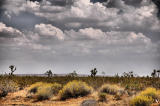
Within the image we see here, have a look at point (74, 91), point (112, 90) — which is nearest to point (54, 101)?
point (74, 91)

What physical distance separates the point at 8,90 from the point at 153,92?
13.0 meters

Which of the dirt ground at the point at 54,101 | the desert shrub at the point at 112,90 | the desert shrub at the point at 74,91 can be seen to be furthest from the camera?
the desert shrub at the point at 112,90

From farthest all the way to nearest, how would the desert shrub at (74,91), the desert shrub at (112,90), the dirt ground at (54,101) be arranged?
1. the desert shrub at (112,90)
2. the desert shrub at (74,91)
3. the dirt ground at (54,101)

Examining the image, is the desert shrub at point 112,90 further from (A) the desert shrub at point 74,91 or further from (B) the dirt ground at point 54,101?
(A) the desert shrub at point 74,91

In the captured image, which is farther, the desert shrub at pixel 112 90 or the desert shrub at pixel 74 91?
the desert shrub at pixel 112 90

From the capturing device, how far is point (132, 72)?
38.4 m

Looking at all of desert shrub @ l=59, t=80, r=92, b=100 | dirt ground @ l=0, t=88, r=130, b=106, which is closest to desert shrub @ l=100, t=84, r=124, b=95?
dirt ground @ l=0, t=88, r=130, b=106

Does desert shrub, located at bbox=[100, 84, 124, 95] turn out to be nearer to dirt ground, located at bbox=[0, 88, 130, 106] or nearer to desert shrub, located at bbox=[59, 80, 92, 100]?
dirt ground, located at bbox=[0, 88, 130, 106]

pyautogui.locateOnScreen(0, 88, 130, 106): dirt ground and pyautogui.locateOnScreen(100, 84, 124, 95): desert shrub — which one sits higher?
pyautogui.locateOnScreen(100, 84, 124, 95): desert shrub

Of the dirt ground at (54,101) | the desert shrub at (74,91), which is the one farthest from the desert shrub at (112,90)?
the desert shrub at (74,91)

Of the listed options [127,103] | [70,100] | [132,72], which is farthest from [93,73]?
[127,103]

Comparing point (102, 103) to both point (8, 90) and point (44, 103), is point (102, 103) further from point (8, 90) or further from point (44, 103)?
point (8, 90)

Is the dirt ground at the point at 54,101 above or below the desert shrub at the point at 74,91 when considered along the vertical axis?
below

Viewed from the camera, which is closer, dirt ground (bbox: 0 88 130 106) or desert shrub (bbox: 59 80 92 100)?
dirt ground (bbox: 0 88 130 106)
